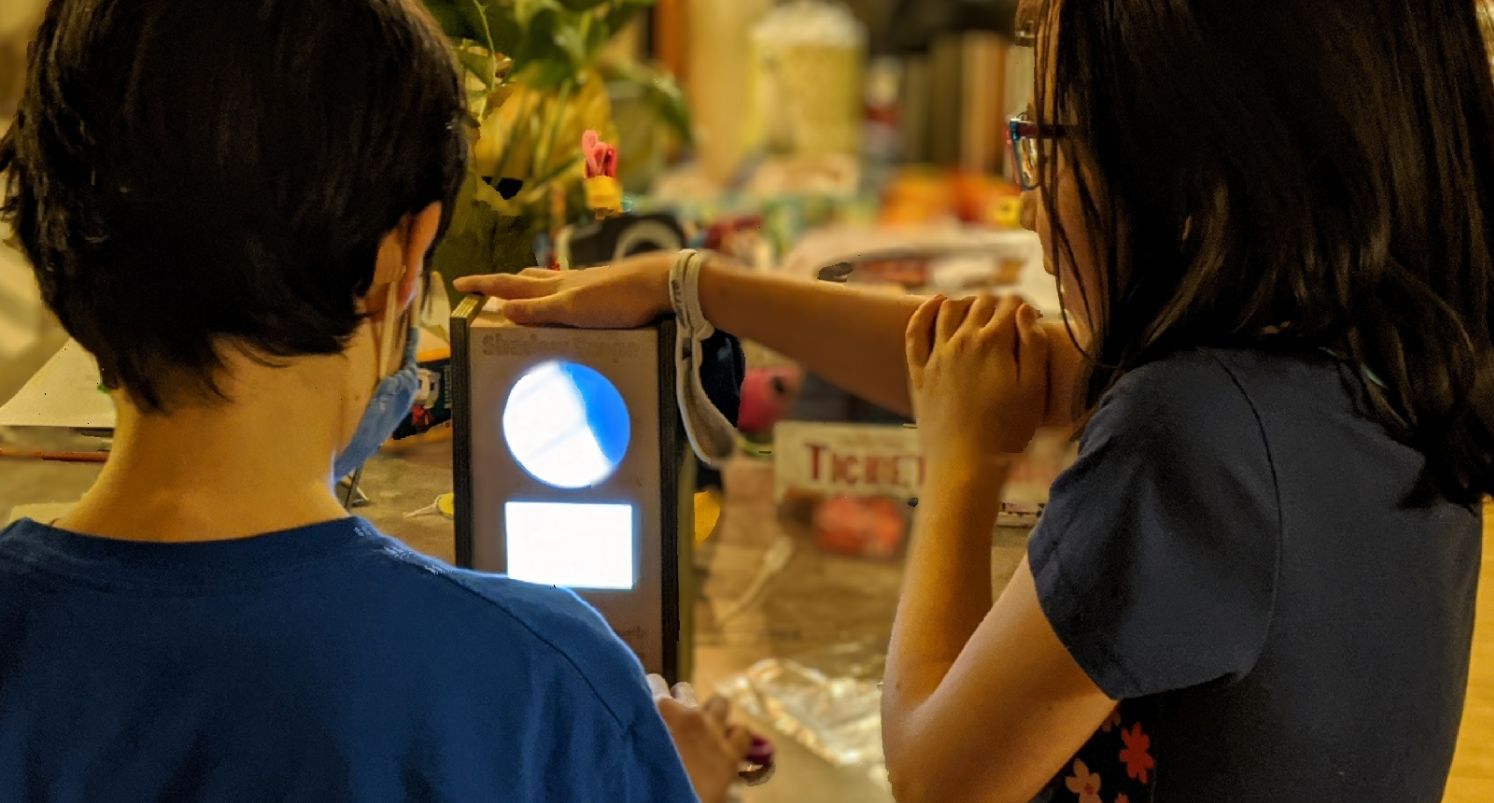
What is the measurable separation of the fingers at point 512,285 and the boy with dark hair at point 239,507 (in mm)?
239

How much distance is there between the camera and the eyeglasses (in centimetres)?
68

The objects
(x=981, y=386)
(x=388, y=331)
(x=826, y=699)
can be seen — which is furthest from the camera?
(x=826, y=699)

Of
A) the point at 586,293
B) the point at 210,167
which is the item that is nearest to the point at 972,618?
the point at 586,293

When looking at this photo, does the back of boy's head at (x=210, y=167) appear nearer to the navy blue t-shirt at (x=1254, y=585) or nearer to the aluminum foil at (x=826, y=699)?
the navy blue t-shirt at (x=1254, y=585)

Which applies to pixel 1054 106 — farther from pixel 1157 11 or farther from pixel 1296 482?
pixel 1296 482

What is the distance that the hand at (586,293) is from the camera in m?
0.80

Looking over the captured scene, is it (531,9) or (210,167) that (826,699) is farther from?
(210,167)

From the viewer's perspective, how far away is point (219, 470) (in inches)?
21.8

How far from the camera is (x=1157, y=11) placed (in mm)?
616

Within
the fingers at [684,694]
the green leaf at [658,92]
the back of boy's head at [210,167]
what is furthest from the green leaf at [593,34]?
the back of boy's head at [210,167]

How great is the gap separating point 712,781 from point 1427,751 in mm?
338

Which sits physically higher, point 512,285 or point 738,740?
point 512,285

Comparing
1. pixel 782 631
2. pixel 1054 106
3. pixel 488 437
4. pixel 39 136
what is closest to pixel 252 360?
pixel 39 136

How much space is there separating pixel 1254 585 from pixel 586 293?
384 millimetres
